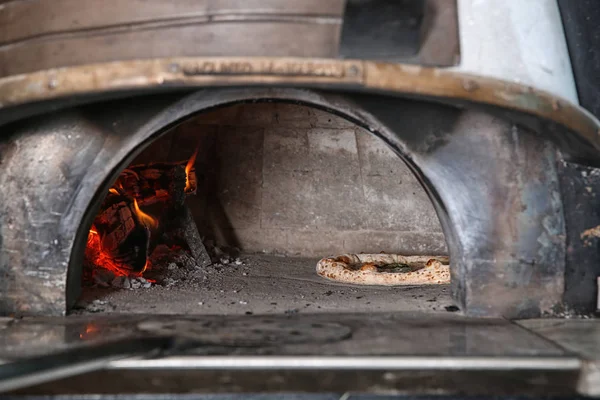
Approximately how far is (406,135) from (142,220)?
1.26 metres

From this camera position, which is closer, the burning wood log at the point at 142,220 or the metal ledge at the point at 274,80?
the metal ledge at the point at 274,80

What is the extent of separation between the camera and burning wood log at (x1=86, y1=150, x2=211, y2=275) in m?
2.34

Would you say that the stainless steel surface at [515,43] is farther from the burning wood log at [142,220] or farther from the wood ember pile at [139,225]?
the burning wood log at [142,220]

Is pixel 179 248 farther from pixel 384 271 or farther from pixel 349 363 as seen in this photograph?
pixel 349 363

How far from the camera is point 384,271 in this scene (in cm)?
240

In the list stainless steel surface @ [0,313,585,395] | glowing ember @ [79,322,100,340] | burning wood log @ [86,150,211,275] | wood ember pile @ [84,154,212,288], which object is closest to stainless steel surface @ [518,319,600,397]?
stainless steel surface @ [0,313,585,395]

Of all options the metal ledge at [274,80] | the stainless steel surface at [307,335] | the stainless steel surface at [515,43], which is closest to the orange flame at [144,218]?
the stainless steel surface at [307,335]

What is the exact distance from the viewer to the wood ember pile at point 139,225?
89.8 inches

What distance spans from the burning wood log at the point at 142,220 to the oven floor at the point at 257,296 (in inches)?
8.7

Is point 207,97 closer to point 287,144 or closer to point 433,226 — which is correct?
point 287,144

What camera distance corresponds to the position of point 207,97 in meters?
1.67

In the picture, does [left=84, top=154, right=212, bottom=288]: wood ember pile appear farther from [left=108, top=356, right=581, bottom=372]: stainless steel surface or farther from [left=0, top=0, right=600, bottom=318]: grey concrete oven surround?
[left=108, top=356, right=581, bottom=372]: stainless steel surface

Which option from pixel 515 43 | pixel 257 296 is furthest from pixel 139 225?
pixel 515 43

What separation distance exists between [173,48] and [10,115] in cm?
52
